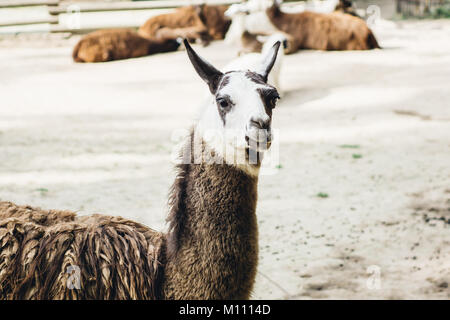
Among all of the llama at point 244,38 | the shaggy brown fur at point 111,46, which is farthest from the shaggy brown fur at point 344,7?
the shaggy brown fur at point 111,46

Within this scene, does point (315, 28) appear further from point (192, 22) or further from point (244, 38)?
point (192, 22)

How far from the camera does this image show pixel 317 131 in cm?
797

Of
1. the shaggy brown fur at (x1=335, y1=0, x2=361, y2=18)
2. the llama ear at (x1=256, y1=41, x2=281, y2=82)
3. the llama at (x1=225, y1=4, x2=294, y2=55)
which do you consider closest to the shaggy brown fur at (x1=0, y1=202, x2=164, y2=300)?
the llama ear at (x1=256, y1=41, x2=281, y2=82)

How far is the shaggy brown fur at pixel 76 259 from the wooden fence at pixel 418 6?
1887 cm

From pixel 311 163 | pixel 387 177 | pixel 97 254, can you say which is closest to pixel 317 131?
pixel 311 163

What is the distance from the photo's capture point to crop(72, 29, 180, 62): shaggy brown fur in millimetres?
12648

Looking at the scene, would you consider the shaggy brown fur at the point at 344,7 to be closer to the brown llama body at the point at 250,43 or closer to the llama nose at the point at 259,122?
the brown llama body at the point at 250,43

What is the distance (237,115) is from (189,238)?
618mm

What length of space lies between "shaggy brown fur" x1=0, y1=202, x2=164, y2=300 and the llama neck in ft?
0.41

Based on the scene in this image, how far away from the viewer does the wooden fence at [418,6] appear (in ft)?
66.3

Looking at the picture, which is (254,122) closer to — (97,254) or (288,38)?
(97,254)

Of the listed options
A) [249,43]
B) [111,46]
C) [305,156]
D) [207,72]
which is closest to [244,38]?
[249,43]

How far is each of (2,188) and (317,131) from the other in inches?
163

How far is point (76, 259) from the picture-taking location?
2604 mm
